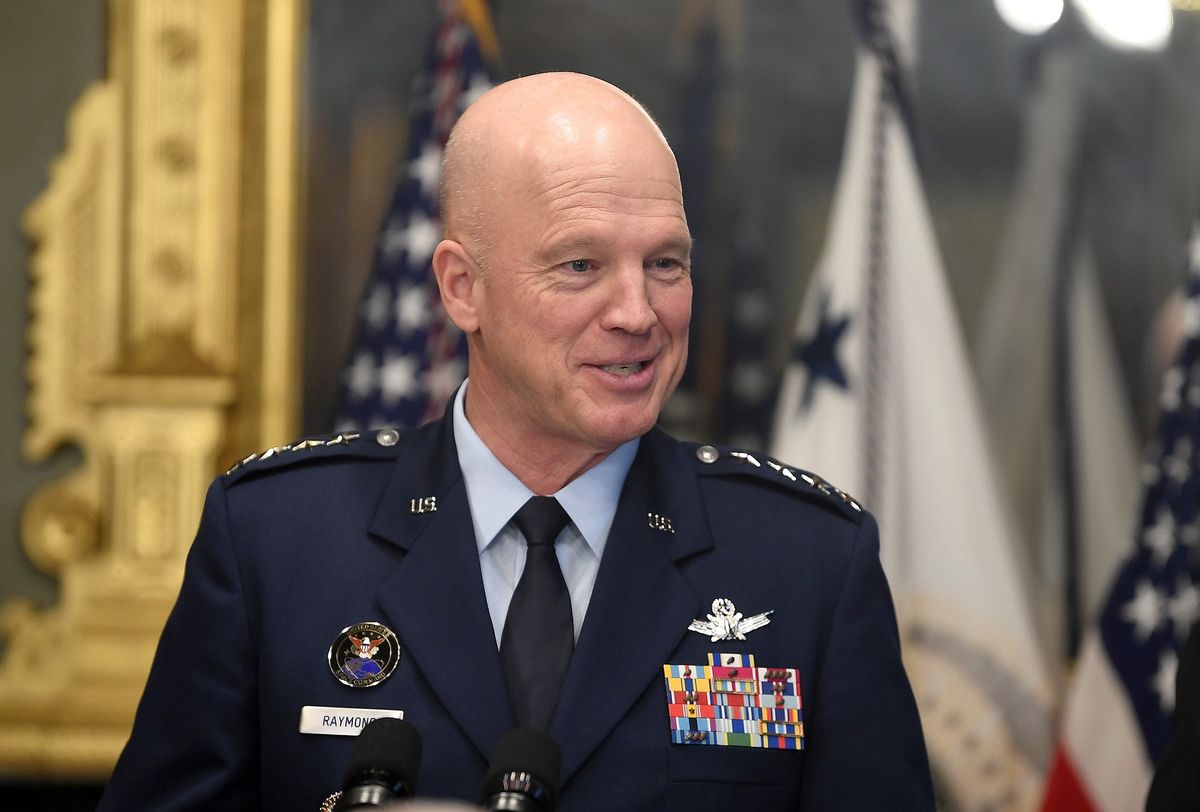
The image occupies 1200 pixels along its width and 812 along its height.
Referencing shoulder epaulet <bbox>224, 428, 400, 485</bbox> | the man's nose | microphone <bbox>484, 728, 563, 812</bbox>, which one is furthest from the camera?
Answer: shoulder epaulet <bbox>224, 428, 400, 485</bbox>

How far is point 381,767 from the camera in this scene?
3.56 feet

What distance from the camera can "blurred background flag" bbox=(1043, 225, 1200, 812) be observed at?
3332 mm

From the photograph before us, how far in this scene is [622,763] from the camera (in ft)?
5.05

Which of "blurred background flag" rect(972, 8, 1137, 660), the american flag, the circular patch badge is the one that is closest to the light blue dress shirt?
the circular patch badge

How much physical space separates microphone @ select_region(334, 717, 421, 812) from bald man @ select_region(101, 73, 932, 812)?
39cm

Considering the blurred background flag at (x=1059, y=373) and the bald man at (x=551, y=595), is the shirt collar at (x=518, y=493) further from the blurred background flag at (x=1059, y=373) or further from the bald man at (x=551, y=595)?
the blurred background flag at (x=1059, y=373)

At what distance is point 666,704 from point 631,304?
0.47 m

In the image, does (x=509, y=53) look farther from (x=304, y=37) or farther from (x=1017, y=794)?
(x=1017, y=794)

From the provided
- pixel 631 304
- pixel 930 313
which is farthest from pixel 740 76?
pixel 631 304

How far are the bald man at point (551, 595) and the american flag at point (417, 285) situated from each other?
187cm

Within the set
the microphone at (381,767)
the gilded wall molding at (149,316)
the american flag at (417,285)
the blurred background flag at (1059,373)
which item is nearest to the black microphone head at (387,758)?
the microphone at (381,767)

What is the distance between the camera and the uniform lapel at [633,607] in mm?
1525

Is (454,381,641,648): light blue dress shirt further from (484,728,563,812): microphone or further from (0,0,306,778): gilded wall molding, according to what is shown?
(0,0,306,778): gilded wall molding

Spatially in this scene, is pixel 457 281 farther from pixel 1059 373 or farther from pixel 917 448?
pixel 1059 373
